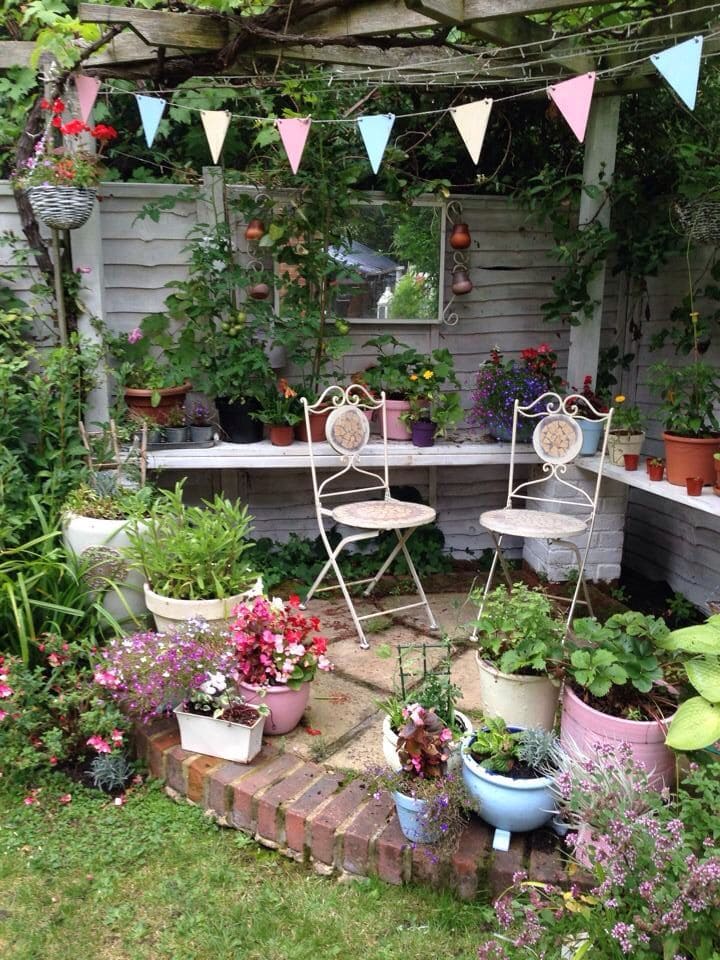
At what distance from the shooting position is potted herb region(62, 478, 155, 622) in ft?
9.20

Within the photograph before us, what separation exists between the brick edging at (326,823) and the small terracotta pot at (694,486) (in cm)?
154

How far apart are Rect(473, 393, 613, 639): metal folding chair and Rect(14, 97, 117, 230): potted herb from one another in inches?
82.3

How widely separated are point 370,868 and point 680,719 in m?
0.89

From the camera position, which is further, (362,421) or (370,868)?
(362,421)

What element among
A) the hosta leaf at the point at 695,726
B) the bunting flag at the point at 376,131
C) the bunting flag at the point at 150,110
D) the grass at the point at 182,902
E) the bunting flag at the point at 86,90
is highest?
the bunting flag at the point at 86,90

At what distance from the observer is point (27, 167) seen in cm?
331

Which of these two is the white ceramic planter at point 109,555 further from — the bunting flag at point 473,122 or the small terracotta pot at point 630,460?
the small terracotta pot at point 630,460

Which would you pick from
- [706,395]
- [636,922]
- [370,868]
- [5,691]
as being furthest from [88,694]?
[706,395]

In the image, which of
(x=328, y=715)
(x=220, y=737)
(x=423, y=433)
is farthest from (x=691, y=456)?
(x=220, y=737)

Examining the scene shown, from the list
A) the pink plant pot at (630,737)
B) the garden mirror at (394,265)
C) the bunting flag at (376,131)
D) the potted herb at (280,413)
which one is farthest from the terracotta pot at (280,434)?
the pink plant pot at (630,737)

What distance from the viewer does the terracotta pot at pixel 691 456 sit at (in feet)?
9.96

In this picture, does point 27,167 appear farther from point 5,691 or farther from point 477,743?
point 477,743

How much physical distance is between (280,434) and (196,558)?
129 centimetres

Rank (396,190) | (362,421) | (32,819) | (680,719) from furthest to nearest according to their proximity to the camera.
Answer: (396,190) → (362,421) → (32,819) → (680,719)
